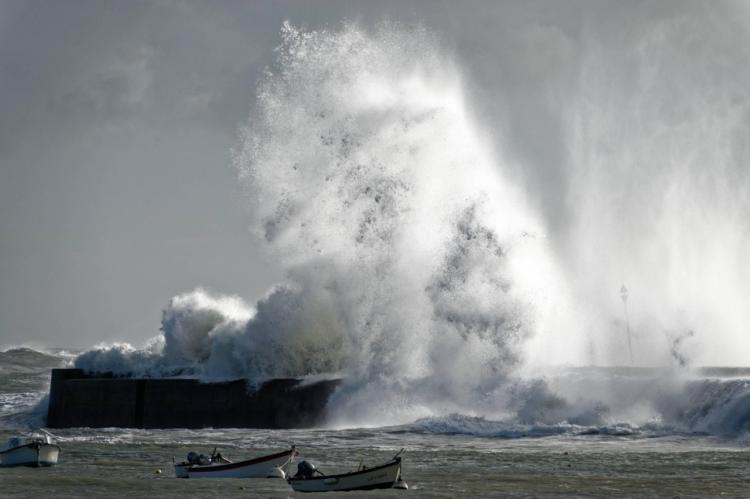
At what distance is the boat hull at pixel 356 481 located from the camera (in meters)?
17.3

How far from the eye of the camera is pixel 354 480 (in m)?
17.5

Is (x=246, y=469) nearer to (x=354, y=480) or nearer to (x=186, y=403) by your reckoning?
(x=354, y=480)

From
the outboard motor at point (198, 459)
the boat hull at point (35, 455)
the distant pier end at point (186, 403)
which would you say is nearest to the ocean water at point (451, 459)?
the boat hull at point (35, 455)

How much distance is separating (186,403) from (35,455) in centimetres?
935

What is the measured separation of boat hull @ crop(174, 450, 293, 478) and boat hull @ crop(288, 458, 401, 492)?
217 cm

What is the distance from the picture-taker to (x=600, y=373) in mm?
29031

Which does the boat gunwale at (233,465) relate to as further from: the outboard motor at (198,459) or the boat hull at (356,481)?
the boat hull at (356,481)

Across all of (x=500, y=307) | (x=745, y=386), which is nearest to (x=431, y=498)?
(x=745, y=386)

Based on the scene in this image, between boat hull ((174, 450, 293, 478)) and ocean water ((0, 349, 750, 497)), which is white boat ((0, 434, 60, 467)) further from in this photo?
boat hull ((174, 450, 293, 478))

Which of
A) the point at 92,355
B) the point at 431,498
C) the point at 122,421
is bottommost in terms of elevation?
the point at 431,498

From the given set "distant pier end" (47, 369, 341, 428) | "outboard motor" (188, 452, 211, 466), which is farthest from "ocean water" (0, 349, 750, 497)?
"distant pier end" (47, 369, 341, 428)

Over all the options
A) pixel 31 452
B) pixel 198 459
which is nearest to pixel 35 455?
pixel 31 452

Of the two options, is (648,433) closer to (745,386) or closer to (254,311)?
(745,386)

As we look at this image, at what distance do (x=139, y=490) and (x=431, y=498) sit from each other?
4.97 m
